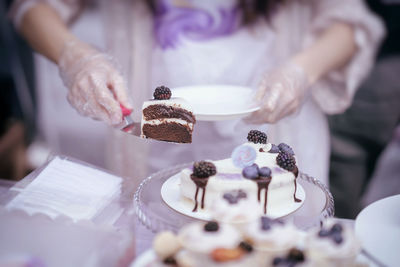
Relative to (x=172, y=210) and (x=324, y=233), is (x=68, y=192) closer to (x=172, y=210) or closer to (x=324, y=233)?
(x=172, y=210)

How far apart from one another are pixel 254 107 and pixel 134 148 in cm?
75

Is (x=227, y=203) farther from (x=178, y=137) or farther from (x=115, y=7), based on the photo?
(x=115, y=7)

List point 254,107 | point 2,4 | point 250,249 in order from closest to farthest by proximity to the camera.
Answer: point 250,249
point 254,107
point 2,4

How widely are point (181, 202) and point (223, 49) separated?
1.01m

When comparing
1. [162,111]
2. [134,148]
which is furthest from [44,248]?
[134,148]

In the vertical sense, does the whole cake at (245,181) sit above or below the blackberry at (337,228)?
below

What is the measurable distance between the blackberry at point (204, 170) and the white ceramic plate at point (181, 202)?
0.08 meters

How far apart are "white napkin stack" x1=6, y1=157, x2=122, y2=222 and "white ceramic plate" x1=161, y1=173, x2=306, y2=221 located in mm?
135

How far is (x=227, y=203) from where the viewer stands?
981 mm

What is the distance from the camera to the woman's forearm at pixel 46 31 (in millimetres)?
1882

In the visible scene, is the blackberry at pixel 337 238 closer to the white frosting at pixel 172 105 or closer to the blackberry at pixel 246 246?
the blackberry at pixel 246 246

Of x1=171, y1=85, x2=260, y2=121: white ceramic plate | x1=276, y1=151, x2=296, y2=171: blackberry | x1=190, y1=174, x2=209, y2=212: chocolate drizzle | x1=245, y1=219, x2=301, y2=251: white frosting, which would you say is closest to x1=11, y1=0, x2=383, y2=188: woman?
x1=171, y1=85, x2=260, y2=121: white ceramic plate

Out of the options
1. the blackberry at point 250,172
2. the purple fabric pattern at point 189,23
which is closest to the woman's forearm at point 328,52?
the purple fabric pattern at point 189,23

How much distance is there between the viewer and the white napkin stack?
1.06m
